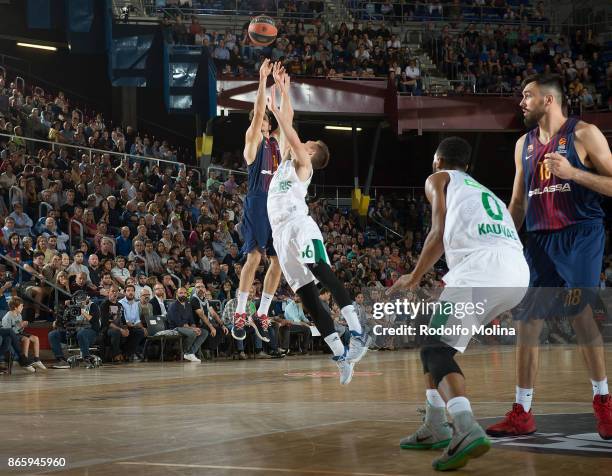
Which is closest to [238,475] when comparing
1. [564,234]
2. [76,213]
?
[564,234]

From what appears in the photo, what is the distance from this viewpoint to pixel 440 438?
518 centimetres

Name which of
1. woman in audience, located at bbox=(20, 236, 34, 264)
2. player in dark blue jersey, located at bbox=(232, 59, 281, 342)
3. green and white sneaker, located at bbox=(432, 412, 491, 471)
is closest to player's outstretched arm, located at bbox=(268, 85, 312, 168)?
player in dark blue jersey, located at bbox=(232, 59, 281, 342)

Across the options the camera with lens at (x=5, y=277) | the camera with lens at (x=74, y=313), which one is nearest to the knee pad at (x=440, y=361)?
the camera with lens at (x=74, y=313)

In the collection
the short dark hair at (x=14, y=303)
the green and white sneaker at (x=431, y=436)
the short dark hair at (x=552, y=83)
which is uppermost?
the short dark hair at (x=552, y=83)

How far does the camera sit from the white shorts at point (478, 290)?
4633mm

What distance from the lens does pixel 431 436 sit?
5.16m

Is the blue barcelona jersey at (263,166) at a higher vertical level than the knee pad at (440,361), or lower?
higher

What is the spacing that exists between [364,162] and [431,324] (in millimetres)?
26765

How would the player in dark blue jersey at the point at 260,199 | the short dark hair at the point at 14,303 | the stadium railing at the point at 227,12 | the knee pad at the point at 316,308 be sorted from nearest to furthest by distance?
the knee pad at the point at 316,308 → the player in dark blue jersey at the point at 260,199 → the short dark hair at the point at 14,303 → the stadium railing at the point at 227,12

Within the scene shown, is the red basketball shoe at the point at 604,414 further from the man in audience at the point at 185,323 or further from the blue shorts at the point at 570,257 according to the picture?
the man in audience at the point at 185,323

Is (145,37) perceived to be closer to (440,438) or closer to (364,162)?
(364,162)

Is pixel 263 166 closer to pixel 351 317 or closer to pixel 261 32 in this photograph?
pixel 261 32

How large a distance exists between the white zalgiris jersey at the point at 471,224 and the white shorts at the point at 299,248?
99.1 inches

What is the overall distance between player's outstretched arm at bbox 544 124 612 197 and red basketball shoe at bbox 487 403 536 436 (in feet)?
4.89
